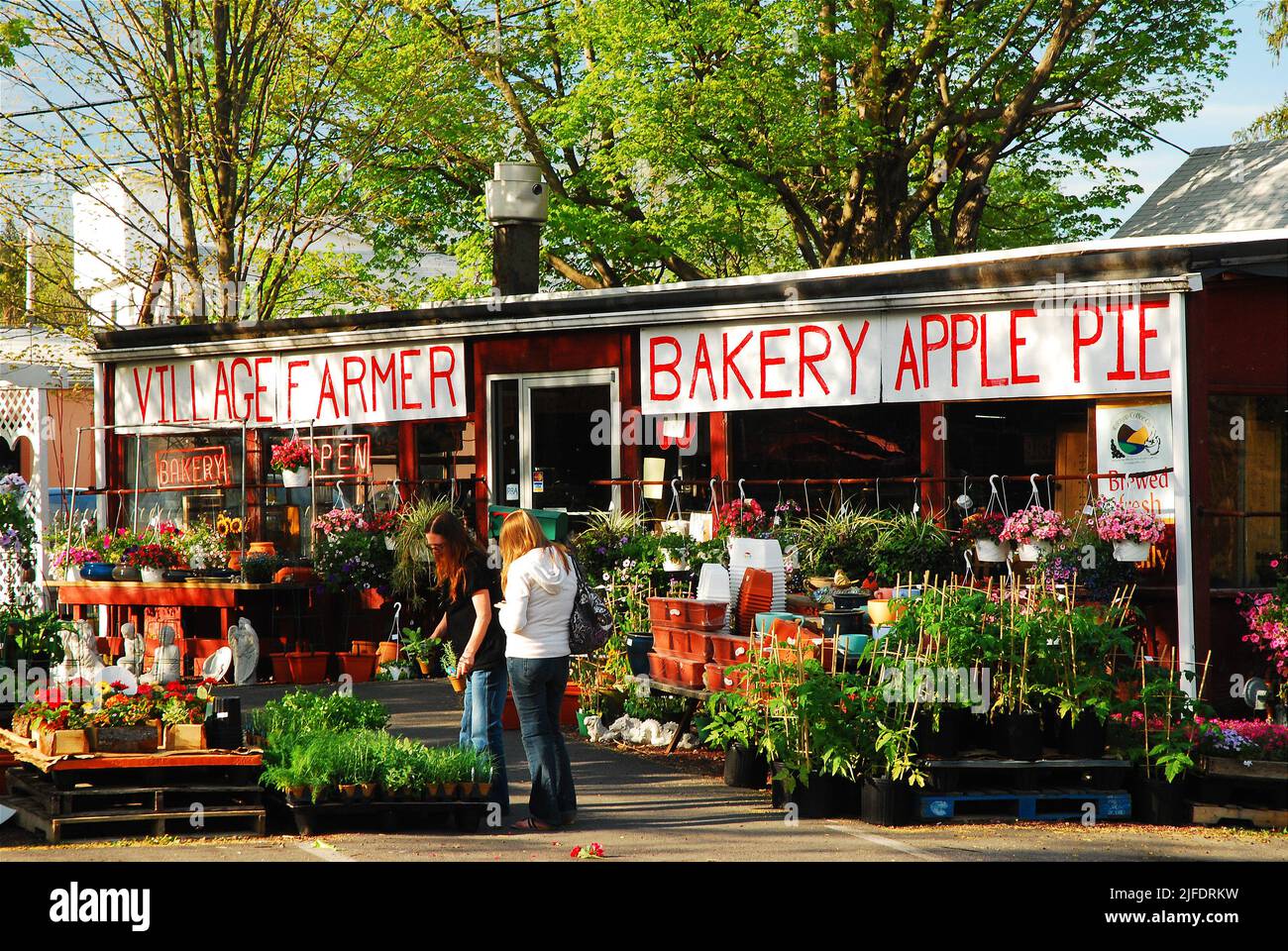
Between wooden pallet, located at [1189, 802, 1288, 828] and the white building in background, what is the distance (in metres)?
15.6

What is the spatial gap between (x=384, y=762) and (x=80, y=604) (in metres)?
9.12

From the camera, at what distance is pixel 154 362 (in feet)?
57.2

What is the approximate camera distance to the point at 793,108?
24156 mm

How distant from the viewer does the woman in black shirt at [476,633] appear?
8.62 m

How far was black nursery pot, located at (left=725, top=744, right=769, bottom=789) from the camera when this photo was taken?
31.6 feet

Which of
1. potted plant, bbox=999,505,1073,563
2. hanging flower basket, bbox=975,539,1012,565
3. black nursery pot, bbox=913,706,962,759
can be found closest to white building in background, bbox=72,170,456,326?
hanging flower basket, bbox=975,539,1012,565

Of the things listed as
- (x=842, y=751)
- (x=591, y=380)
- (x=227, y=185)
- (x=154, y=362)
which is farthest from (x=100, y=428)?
(x=842, y=751)

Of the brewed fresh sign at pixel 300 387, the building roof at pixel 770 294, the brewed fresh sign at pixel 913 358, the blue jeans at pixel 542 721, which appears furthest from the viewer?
the brewed fresh sign at pixel 300 387

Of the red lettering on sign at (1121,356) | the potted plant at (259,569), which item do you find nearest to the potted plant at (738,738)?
the red lettering on sign at (1121,356)

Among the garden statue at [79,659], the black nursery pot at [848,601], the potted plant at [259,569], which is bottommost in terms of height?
the garden statue at [79,659]

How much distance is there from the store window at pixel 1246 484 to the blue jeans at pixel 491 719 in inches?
245

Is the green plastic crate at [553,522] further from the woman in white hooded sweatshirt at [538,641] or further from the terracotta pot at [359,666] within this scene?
the woman in white hooded sweatshirt at [538,641]

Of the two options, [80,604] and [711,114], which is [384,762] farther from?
[711,114]

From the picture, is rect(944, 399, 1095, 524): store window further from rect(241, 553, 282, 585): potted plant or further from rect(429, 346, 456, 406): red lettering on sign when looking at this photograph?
rect(241, 553, 282, 585): potted plant
